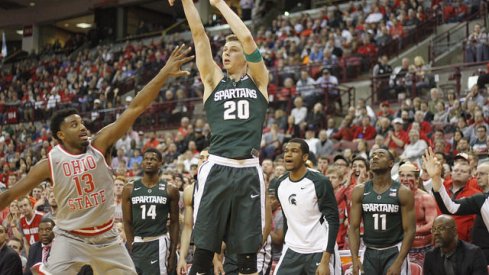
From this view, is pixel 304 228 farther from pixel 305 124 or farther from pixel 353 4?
pixel 353 4

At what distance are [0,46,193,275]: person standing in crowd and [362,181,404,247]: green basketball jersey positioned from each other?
2951mm

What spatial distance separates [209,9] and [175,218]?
24906mm

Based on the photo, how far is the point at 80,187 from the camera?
641cm

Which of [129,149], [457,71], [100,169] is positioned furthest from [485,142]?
[129,149]

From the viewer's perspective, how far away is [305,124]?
1769 centimetres

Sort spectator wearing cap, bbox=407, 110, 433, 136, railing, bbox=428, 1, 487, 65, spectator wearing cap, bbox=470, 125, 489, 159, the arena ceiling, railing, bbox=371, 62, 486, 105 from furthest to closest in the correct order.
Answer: the arena ceiling, railing, bbox=428, 1, 487, 65, railing, bbox=371, 62, 486, 105, spectator wearing cap, bbox=407, 110, 433, 136, spectator wearing cap, bbox=470, 125, 489, 159

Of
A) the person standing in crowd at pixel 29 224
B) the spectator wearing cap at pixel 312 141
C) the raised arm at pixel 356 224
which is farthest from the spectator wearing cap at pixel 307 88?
the raised arm at pixel 356 224

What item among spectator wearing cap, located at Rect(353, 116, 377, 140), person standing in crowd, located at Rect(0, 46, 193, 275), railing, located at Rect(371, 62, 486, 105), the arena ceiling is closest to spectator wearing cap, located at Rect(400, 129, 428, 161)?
spectator wearing cap, located at Rect(353, 116, 377, 140)

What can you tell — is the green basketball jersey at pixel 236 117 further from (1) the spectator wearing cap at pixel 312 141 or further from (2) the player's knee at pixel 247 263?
(1) the spectator wearing cap at pixel 312 141

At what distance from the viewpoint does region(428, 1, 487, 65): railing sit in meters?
21.1

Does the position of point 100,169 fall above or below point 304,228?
above

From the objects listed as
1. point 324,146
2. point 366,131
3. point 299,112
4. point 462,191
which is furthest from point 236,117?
point 299,112

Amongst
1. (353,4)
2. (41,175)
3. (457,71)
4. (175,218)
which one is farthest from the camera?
(353,4)

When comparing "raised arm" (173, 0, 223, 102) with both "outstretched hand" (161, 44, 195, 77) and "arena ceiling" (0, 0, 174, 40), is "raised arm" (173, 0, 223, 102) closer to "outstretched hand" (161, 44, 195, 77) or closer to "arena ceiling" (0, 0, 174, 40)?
"outstretched hand" (161, 44, 195, 77)
